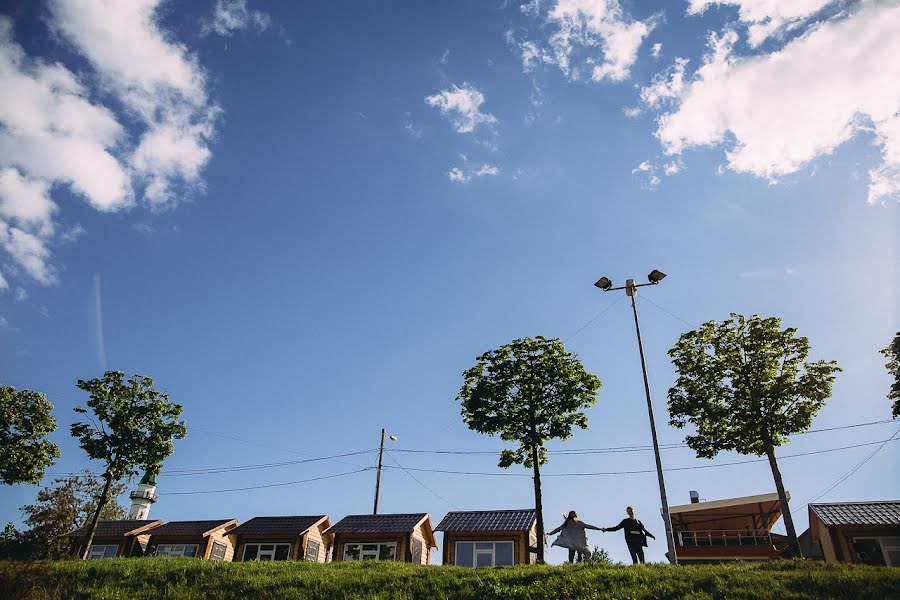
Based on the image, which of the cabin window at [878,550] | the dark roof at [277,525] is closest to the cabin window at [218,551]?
the dark roof at [277,525]

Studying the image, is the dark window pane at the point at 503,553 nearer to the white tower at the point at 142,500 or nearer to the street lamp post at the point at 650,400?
the street lamp post at the point at 650,400

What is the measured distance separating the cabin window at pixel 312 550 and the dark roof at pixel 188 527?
7.60 metres

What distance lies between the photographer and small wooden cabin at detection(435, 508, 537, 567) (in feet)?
102

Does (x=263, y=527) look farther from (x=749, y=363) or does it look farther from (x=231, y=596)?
(x=749, y=363)

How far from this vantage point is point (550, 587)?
1411 cm

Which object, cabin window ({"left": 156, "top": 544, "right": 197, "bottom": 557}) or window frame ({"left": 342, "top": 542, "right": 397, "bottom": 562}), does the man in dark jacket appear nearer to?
window frame ({"left": 342, "top": 542, "right": 397, "bottom": 562})

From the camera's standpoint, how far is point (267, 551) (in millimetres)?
38000

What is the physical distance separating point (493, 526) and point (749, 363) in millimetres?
16970

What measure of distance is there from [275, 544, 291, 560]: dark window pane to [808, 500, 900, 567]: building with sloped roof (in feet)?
107

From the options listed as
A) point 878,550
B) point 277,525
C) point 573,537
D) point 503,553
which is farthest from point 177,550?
point 878,550

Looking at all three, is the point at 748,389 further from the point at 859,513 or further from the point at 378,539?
the point at 378,539

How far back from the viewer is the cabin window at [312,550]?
126ft

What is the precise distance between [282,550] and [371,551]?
733 cm

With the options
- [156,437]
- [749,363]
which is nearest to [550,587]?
[749,363]
